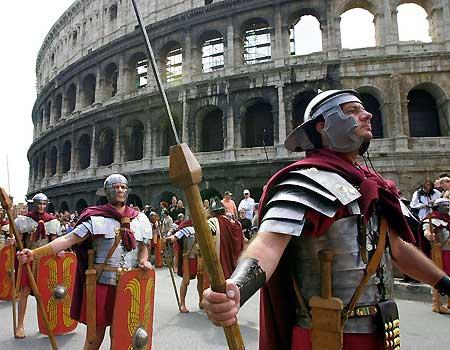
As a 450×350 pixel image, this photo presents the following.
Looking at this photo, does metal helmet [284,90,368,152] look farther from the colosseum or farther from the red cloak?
the colosseum

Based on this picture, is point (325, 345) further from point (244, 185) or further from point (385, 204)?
point (244, 185)

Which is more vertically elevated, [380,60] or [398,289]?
[380,60]

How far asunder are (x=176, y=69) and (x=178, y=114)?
240 inches

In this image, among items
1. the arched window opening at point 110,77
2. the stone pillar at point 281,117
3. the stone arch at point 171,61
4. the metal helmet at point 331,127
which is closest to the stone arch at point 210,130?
the stone arch at point 171,61

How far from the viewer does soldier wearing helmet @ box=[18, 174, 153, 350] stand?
142 inches

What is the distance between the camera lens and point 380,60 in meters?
16.5

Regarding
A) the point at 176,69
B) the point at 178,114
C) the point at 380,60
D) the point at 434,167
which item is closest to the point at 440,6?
the point at 380,60

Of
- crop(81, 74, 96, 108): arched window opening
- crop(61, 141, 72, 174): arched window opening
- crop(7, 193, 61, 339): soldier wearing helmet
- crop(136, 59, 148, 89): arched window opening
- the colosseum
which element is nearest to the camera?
crop(7, 193, 61, 339): soldier wearing helmet

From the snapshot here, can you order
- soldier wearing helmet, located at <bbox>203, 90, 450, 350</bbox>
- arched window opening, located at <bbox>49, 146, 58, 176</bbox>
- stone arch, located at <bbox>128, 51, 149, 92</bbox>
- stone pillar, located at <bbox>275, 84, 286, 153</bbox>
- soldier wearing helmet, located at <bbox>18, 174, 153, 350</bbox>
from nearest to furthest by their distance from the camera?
soldier wearing helmet, located at <bbox>203, 90, 450, 350</bbox> < soldier wearing helmet, located at <bbox>18, 174, 153, 350</bbox> < stone pillar, located at <bbox>275, 84, 286, 153</bbox> < stone arch, located at <bbox>128, 51, 149, 92</bbox> < arched window opening, located at <bbox>49, 146, 58, 176</bbox>

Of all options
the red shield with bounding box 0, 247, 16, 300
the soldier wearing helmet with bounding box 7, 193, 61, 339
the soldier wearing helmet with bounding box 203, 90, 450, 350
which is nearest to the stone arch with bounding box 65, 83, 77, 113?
the red shield with bounding box 0, 247, 16, 300

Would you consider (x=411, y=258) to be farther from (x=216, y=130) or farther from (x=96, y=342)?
(x=216, y=130)

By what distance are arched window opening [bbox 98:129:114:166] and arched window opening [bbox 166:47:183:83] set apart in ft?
16.5

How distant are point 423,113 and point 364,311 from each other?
17.8 m

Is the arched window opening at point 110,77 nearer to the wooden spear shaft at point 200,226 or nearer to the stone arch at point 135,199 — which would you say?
the stone arch at point 135,199
